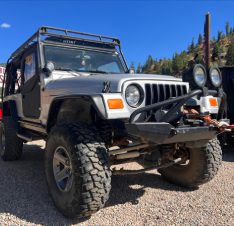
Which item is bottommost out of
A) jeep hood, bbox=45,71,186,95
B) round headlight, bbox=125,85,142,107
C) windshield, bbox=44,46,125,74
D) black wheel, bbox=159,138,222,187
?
black wheel, bbox=159,138,222,187

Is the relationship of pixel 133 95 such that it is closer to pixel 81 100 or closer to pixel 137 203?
pixel 81 100

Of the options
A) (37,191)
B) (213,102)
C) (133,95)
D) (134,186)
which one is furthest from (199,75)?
(37,191)

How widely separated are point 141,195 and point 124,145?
71cm

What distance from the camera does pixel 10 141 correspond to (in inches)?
220

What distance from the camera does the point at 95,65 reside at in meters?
4.72

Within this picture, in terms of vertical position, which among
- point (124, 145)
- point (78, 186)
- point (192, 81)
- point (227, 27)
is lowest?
point (78, 186)

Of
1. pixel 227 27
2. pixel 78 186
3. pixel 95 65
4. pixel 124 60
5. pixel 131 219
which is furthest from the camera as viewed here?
pixel 227 27

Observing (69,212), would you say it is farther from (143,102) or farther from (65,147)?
(143,102)

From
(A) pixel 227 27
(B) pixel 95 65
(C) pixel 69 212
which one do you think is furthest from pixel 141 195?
(A) pixel 227 27

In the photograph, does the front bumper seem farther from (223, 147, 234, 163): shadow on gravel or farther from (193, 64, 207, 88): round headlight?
(223, 147, 234, 163): shadow on gravel

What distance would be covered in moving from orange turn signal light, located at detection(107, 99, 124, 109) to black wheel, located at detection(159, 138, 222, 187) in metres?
1.49

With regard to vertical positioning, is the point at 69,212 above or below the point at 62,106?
below

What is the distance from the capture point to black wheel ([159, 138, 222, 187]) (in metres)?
3.79

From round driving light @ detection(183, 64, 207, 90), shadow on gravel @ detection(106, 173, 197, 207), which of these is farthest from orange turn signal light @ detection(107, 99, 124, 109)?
shadow on gravel @ detection(106, 173, 197, 207)
